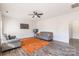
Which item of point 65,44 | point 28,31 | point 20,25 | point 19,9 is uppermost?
point 19,9

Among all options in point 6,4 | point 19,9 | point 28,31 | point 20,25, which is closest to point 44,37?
point 28,31

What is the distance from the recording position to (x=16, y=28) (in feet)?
6.39

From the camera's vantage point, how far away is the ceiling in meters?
1.89

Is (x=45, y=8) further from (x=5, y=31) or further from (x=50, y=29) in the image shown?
(x=5, y=31)

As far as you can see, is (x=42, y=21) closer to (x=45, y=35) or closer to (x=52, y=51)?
(x=45, y=35)

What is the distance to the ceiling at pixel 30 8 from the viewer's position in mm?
1888

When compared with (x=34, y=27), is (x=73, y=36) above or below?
below

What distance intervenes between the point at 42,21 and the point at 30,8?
0.39 m

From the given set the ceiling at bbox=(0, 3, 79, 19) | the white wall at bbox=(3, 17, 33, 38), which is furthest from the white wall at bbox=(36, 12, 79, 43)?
the white wall at bbox=(3, 17, 33, 38)

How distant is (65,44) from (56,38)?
0.23 metres

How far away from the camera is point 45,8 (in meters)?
1.91

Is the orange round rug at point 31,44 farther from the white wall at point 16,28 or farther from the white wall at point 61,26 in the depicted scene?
the white wall at point 61,26

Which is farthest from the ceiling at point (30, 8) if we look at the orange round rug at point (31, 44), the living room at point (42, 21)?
the orange round rug at point (31, 44)

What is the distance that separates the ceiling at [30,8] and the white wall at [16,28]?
0.30 feet
